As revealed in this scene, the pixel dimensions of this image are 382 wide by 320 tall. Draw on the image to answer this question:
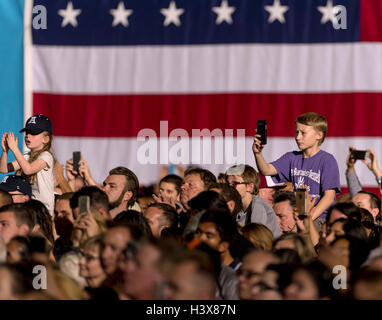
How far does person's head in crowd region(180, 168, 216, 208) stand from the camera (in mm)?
5930

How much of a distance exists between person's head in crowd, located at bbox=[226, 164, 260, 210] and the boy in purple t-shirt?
0.86 feet

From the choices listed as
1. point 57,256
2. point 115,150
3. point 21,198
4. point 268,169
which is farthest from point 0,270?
point 115,150

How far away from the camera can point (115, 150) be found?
30.1 ft

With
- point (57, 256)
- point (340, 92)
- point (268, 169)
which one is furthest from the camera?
point (340, 92)

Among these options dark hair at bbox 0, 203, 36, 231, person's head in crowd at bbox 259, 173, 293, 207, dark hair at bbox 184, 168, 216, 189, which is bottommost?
dark hair at bbox 0, 203, 36, 231

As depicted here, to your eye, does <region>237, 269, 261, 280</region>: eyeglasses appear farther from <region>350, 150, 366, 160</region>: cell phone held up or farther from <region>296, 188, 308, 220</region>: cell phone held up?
<region>350, 150, 366, 160</region>: cell phone held up

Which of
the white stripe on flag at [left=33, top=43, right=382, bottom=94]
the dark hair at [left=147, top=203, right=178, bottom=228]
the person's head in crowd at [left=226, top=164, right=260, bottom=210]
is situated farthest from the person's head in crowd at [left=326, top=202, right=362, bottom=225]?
the white stripe on flag at [left=33, top=43, right=382, bottom=94]

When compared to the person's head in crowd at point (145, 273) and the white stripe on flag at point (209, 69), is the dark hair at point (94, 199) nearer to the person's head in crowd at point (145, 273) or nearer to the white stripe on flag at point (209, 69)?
the person's head in crowd at point (145, 273)

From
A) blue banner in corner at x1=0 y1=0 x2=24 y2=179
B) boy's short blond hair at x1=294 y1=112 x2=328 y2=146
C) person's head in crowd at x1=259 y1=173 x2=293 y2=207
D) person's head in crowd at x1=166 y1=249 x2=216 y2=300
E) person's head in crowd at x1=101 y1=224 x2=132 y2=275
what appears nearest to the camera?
person's head in crowd at x1=166 y1=249 x2=216 y2=300

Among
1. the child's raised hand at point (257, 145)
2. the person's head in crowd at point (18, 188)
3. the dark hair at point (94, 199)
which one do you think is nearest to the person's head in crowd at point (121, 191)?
the person's head in crowd at point (18, 188)

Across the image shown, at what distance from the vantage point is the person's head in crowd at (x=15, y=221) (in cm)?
463

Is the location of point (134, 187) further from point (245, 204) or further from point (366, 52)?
point (366, 52)

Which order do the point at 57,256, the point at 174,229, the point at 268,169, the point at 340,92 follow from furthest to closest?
the point at 340,92
the point at 268,169
the point at 174,229
the point at 57,256

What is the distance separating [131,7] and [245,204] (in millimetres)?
3866
